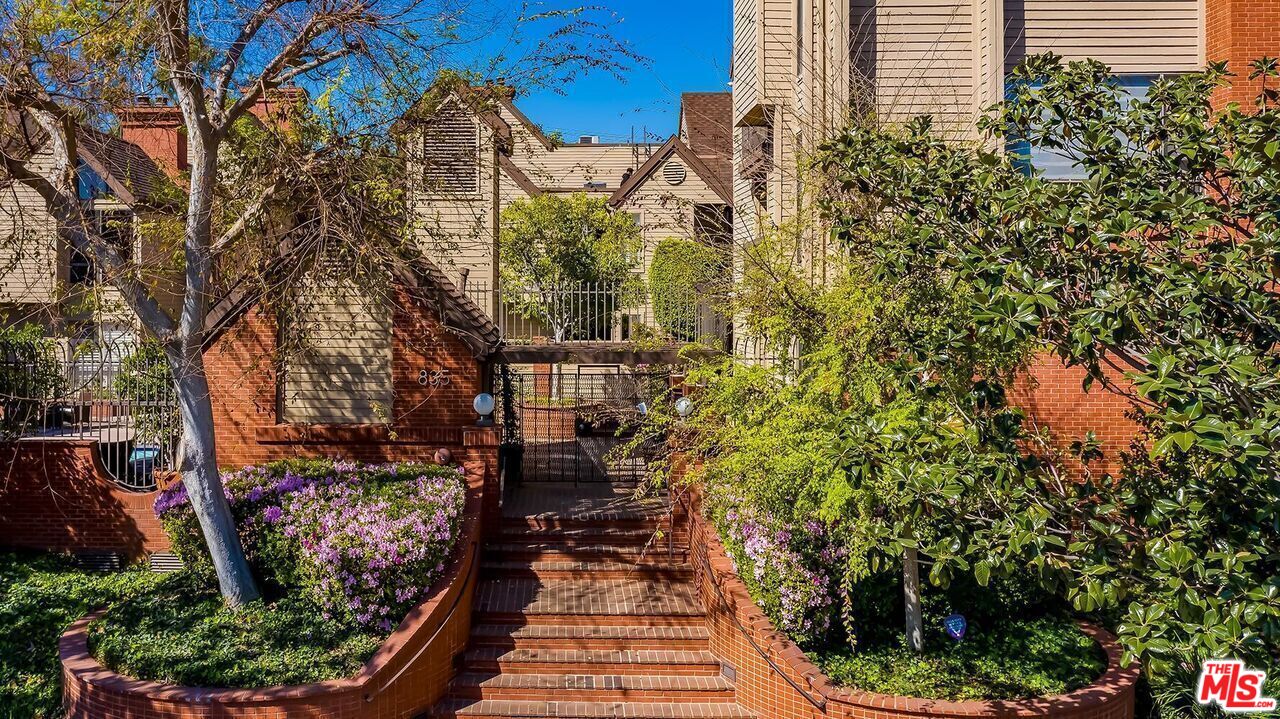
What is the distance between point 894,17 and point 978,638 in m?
8.43

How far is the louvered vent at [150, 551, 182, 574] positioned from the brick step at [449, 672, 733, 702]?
4715 millimetres

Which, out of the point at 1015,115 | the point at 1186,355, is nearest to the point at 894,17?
the point at 1015,115

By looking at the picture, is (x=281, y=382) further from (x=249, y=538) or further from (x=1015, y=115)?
(x=1015, y=115)

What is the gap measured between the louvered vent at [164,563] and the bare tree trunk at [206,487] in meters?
2.32

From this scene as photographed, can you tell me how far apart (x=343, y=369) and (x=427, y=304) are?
1.67 meters

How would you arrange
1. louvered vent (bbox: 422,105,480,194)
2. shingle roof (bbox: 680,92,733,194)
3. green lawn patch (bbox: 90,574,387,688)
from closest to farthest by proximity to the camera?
green lawn patch (bbox: 90,574,387,688) < louvered vent (bbox: 422,105,480,194) < shingle roof (bbox: 680,92,733,194)

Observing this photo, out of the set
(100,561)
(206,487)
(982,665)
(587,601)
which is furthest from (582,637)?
(100,561)

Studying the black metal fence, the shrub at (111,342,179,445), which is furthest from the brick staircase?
the black metal fence

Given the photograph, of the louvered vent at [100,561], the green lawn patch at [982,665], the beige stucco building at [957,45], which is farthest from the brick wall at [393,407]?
the green lawn patch at [982,665]

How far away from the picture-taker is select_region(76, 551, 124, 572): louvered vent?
1135cm

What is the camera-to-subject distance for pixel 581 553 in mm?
11328

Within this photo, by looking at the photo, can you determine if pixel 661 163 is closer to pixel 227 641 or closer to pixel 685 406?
pixel 685 406

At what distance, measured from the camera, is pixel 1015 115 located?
6.82m

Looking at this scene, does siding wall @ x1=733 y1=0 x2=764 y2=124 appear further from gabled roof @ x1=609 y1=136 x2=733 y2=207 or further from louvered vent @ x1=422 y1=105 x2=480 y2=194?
gabled roof @ x1=609 y1=136 x2=733 y2=207
